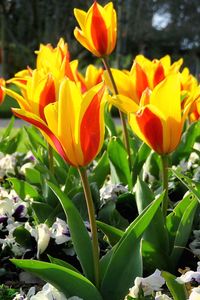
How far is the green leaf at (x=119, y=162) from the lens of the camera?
273 cm

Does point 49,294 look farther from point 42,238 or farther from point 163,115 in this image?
point 163,115

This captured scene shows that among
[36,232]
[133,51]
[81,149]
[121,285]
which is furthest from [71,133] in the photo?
[133,51]

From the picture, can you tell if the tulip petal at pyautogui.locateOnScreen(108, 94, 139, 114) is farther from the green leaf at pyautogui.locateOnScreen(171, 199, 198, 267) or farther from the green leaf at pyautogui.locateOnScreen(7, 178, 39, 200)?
the green leaf at pyautogui.locateOnScreen(7, 178, 39, 200)

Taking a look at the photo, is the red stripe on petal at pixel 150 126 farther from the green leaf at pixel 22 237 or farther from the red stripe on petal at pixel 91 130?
the green leaf at pixel 22 237

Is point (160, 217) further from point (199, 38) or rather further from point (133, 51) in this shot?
point (199, 38)

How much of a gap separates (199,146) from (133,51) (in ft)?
132

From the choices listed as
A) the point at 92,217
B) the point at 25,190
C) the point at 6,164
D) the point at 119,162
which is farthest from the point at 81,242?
the point at 6,164

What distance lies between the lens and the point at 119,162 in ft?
9.15

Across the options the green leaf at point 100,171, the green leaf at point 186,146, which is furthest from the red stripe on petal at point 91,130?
the green leaf at point 186,146

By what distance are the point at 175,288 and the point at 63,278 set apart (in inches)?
11.3

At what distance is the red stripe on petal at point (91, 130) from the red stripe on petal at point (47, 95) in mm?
679

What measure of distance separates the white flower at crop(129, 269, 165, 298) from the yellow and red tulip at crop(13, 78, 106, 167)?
0.33m

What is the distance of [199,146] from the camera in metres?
3.19

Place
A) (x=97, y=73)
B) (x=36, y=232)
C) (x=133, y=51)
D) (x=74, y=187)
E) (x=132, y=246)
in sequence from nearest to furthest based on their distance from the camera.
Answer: (x=132, y=246)
(x=36, y=232)
(x=74, y=187)
(x=97, y=73)
(x=133, y=51)
